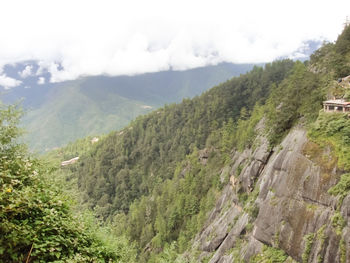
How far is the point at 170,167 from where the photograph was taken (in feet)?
339

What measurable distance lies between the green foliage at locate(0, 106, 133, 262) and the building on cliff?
20.5 metres

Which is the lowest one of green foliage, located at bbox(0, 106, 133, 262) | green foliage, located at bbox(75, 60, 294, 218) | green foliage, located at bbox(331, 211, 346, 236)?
green foliage, located at bbox(75, 60, 294, 218)

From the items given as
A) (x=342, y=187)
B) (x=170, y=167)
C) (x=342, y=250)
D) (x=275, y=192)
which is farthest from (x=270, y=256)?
(x=170, y=167)

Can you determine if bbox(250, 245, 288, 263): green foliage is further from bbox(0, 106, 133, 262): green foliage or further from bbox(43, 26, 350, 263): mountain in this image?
bbox(0, 106, 133, 262): green foliage

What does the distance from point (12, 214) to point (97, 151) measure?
13425 centimetres

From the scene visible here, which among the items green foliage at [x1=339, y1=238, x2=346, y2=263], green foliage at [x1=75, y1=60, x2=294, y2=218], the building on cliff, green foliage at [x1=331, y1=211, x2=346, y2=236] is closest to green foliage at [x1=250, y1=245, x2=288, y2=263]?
green foliage at [x1=339, y1=238, x2=346, y2=263]

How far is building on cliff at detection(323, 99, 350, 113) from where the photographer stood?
19.8 meters

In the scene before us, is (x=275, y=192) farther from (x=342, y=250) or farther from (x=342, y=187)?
(x=342, y=250)

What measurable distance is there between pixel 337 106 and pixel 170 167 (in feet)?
283

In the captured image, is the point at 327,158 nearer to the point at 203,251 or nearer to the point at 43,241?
the point at 43,241

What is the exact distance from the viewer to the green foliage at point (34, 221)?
650 centimetres

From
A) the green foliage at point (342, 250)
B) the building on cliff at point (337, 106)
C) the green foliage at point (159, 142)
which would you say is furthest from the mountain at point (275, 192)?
the green foliage at point (159, 142)

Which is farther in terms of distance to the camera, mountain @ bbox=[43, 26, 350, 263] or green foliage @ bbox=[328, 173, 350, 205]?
mountain @ bbox=[43, 26, 350, 263]

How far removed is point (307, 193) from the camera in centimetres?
1931
